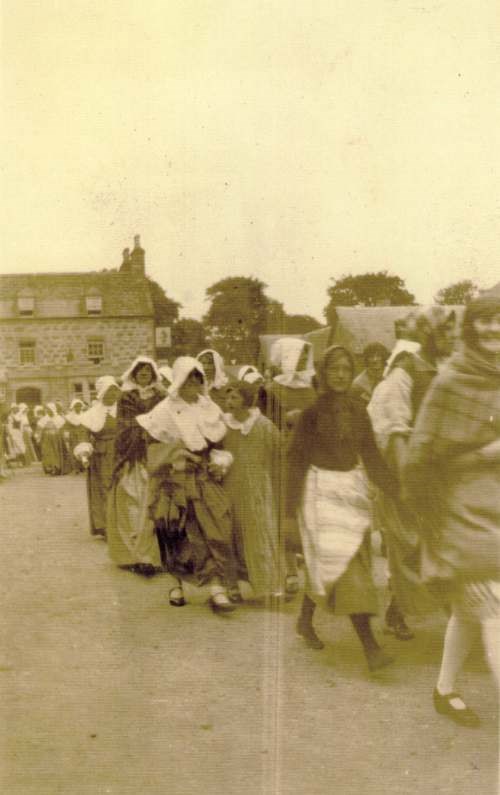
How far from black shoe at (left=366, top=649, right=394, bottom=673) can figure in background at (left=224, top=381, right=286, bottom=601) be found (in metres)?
1.67

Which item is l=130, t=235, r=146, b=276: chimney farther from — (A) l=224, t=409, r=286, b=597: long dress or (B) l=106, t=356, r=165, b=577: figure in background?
(B) l=106, t=356, r=165, b=577: figure in background

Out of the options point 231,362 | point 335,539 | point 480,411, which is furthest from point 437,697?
point 231,362

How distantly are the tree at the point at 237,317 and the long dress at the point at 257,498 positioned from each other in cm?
50

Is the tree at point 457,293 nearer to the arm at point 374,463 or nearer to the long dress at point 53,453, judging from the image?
the arm at point 374,463

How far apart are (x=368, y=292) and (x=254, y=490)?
1.63m

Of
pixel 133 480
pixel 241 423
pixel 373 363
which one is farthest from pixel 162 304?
pixel 133 480

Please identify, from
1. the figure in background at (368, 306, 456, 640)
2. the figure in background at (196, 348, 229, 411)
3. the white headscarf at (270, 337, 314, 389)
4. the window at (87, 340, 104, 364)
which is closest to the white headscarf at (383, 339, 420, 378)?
the figure in background at (368, 306, 456, 640)

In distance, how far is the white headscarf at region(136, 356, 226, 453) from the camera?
5.98 metres

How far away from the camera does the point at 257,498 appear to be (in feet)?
20.3

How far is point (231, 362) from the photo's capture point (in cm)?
683

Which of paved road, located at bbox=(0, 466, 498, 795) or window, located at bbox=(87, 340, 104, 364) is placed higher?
window, located at bbox=(87, 340, 104, 364)

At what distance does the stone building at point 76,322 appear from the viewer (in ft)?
19.9

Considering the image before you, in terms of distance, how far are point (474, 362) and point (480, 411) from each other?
204mm

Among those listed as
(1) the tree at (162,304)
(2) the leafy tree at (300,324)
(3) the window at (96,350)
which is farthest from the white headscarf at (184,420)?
(3) the window at (96,350)
